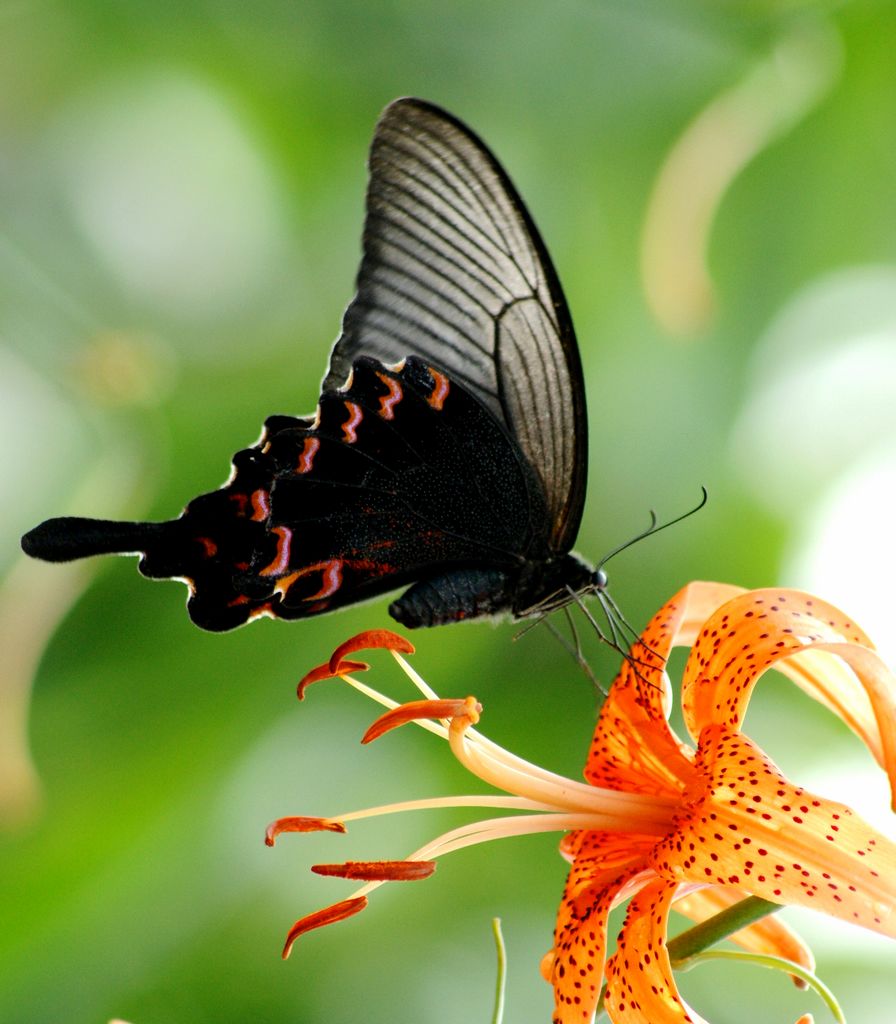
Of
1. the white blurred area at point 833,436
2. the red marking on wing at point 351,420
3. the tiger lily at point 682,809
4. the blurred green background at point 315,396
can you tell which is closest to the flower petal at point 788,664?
the tiger lily at point 682,809

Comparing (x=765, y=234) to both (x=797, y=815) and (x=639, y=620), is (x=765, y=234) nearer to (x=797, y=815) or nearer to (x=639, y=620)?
(x=639, y=620)

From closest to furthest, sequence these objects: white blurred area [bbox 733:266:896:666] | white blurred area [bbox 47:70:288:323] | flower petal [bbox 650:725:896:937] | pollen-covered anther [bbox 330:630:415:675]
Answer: flower petal [bbox 650:725:896:937] → pollen-covered anther [bbox 330:630:415:675] → white blurred area [bbox 733:266:896:666] → white blurred area [bbox 47:70:288:323]

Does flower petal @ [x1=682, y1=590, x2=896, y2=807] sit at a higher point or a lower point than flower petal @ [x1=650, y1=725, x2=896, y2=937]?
higher

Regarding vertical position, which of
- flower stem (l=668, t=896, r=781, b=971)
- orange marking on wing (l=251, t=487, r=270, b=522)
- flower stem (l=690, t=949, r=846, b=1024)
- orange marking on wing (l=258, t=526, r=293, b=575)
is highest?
orange marking on wing (l=251, t=487, r=270, b=522)

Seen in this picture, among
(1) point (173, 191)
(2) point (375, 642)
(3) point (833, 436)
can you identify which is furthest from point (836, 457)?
(2) point (375, 642)

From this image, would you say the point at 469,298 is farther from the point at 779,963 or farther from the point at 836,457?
the point at 836,457

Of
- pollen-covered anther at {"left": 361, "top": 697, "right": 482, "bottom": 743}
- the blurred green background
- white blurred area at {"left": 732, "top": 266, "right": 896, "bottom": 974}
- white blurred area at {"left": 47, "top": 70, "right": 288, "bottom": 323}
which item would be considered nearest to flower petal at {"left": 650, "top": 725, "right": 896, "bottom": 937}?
pollen-covered anther at {"left": 361, "top": 697, "right": 482, "bottom": 743}

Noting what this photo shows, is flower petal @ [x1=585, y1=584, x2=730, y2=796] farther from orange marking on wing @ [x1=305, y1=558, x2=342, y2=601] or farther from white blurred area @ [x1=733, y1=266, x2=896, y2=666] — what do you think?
white blurred area @ [x1=733, y1=266, x2=896, y2=666]
